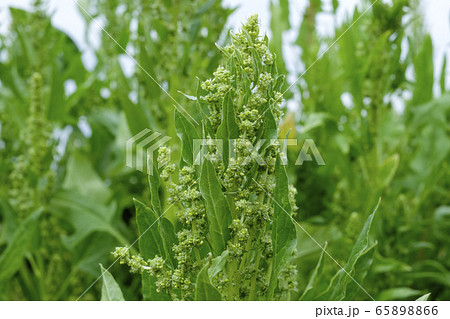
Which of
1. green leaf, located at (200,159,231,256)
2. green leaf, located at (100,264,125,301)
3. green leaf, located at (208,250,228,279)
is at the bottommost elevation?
green leaf, located at (100,264,125,301)

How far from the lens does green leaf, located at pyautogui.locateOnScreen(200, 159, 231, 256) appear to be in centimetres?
70

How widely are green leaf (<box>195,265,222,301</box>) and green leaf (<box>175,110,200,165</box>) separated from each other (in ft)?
0.58

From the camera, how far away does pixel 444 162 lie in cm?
179

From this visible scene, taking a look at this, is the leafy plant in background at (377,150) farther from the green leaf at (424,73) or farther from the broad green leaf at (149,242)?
the broad green leaf at (149,242)

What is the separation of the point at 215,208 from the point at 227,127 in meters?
0.11

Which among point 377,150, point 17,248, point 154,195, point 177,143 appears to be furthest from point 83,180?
point 154,195

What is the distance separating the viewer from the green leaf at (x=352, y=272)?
791 millimetres

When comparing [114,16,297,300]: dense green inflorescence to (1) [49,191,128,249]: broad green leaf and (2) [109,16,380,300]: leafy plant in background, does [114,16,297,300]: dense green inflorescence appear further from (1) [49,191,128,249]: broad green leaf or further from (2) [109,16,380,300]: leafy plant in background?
(1) [49,191,128,249]: broad green leaf

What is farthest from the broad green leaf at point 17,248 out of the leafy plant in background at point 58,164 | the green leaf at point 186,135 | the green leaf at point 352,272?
the green leaf at point 352,272

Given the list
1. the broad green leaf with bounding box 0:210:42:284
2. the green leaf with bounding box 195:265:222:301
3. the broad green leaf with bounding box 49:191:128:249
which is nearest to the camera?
the green leaf with bounding box 195:265:222:301

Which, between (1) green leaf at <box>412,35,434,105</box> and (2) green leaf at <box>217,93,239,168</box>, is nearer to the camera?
(2) green leaf at <box>217,93,239,168</box>

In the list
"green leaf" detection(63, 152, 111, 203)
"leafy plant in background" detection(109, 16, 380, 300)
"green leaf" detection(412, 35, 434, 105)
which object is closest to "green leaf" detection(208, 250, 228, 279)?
"leafy plant in background" detection(109, 16, 380, 300)
